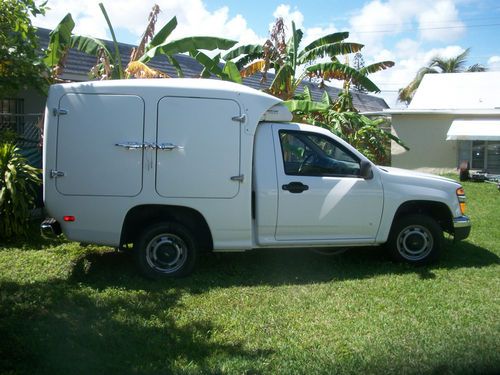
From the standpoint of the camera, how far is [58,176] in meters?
6.07

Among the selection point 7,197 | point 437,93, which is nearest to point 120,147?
point 7,197

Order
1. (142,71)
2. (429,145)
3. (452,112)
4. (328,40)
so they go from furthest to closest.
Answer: (429,145) → (452,112) → (328,40) → (142,71)

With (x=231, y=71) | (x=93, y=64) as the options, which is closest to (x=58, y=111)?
(x=231, y=71)

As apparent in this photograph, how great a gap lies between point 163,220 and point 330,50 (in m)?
9.00

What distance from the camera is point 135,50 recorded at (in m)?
12.4

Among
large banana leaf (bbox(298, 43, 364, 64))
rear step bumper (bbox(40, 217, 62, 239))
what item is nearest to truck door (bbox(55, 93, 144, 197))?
rear step bumper (bbox(40, 217, 62, 239))

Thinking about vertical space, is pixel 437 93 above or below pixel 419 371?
above

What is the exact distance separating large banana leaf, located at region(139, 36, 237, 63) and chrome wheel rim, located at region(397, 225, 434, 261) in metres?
6.15

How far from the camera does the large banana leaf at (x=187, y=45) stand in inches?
430

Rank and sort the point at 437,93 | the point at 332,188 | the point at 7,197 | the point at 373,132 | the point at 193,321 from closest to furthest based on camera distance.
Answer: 1. the point at 193,321
2. the point at 332,188
3. the point at 7,197
4. the point at 373,132
5. the point at 437,93

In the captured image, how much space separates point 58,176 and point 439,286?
4.48 meters

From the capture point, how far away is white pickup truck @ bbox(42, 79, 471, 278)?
6074 millimetres

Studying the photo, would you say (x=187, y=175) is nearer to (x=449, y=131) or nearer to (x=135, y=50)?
(x=135, y=50)

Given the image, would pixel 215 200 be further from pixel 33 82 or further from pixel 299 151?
pixel 33 82
